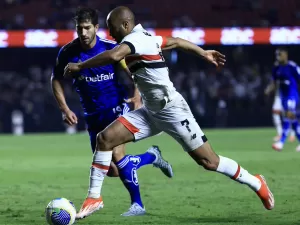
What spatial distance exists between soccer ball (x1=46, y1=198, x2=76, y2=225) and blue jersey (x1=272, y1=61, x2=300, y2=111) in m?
11.2

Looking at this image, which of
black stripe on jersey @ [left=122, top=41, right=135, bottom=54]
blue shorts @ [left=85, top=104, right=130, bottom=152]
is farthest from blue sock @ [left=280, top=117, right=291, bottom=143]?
black stripe on jersey @ [left=122, top=41, right=135, bottom=54]

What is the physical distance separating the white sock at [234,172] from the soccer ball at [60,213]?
1.49 meters

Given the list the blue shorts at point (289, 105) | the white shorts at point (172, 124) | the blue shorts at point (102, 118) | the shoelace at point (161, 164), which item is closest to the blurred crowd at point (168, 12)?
the blue shorts at point (289, 105)

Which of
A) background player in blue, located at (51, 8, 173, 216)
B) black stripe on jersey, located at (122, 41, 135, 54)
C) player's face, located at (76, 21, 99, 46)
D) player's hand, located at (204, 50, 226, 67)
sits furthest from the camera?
background player in blue, located at (51, 8, 173, 216)

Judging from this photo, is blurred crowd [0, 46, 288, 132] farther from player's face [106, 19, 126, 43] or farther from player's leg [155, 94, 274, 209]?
player's face [106, 19, 126, 43]

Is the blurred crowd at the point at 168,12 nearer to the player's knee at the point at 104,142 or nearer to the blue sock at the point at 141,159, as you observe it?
the blue sock at the point at 141,159

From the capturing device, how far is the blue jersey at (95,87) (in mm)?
8125

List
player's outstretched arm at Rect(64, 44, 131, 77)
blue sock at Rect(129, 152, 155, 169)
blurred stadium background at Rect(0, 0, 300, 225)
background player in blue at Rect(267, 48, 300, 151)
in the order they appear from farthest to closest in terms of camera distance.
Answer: blurred stadium background at Rect(0, 0, 300, 225) → background player in blue at Rect(267, 48, 300, 151) → blue sock at Rect(129, 152, 155, 169) → player's outstretched arm at Rect(64, 44, 131, 77)

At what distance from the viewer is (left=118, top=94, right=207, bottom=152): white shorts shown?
23.6 feet

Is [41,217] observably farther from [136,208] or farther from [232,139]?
[232,139]

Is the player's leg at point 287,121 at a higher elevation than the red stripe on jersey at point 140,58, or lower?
lower

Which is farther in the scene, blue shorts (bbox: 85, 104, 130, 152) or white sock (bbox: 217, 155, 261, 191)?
blue shorts (bbox: 85, 104, 130, 152)

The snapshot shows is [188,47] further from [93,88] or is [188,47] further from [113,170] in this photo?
[113,170]

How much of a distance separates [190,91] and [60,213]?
22474 mm
